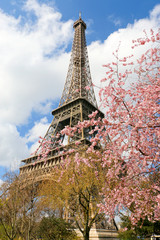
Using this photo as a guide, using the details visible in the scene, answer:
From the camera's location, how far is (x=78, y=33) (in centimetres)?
5325

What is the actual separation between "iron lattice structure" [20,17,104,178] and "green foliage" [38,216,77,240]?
12270 millimetres

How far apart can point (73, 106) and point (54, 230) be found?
2619cm

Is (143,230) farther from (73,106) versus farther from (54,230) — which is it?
(73,106)

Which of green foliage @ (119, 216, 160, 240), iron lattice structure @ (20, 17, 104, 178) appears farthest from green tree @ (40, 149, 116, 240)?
iron lattice structure @ (20, 17, 104, 178)

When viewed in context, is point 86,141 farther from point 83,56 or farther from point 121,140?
point 83,56

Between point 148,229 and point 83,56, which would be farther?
point 83,56

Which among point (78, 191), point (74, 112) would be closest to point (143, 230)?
point (78, 191)

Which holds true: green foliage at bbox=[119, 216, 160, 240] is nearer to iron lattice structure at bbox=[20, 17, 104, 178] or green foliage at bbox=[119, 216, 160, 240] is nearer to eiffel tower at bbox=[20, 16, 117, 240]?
eiffel tower at bbox=[20, 16, 117, 240]

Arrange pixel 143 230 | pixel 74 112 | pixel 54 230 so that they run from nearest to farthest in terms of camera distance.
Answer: pixel 54 230 < pixel 143 230 < pixel 74 112

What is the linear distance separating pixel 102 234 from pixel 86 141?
11.6 meters

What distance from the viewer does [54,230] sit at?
11336 millimetres

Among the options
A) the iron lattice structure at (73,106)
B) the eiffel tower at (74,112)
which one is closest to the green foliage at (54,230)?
the eiffel tower at (74,112)

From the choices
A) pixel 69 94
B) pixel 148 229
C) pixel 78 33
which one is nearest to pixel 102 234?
pixel 148 229

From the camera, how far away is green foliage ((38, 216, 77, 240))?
11266 millimetres
